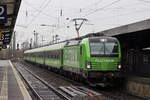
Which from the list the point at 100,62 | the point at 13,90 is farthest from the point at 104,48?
the point at 13,90

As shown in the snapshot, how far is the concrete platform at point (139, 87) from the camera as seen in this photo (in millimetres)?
13922

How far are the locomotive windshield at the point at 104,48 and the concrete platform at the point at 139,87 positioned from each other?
170 centimetres

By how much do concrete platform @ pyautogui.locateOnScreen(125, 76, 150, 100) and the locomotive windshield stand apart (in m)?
1.70

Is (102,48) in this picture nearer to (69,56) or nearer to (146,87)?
(146,87)

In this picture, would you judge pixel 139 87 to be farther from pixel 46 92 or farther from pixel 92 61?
pixel 46 92

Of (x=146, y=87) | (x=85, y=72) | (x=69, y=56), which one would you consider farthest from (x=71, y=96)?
(x=69, y=56)

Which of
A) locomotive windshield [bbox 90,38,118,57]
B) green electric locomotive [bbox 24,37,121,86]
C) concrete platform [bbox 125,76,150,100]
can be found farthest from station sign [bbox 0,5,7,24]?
concrete platform [bbox 125,76,150,100]

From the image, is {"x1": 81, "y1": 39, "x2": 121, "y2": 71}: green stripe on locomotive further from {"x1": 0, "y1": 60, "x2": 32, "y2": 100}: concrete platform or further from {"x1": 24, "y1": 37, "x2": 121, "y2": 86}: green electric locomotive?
{"x1": 0, "y1": 60, "x2": 32, "y2": 100}: concrete platform

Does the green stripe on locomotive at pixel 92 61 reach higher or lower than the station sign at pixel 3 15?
lower

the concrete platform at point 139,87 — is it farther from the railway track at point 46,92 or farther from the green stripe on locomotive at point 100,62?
the railway track at point 46,92

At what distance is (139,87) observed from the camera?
1469 centimetres

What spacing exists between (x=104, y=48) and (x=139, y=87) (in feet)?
9.77

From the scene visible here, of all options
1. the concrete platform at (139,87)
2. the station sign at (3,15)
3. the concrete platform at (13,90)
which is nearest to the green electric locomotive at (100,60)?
the concrete platform at (139,87)

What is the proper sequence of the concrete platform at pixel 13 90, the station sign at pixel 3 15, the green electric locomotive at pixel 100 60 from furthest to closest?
the green electric locomotive at pixel 100 60 < the station sign at pixel 3 15 < the concrete platform at pixel 13 90
